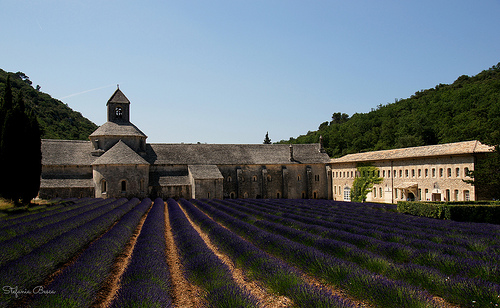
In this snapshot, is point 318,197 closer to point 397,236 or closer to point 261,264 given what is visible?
point 397,236

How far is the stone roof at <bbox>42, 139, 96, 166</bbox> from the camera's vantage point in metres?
36.2

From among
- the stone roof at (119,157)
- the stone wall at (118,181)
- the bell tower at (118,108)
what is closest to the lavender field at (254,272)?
the stone wall at (118,181)

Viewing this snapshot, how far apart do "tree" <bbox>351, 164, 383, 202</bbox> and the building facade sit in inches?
18.5

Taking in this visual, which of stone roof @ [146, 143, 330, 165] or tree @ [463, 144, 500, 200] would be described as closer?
tree @ [463, 144, 500, 200]

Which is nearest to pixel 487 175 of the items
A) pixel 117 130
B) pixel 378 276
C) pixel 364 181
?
pixel 364 181

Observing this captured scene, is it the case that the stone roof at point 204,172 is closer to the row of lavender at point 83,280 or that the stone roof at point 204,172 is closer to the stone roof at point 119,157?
the stone roof at point 119,157

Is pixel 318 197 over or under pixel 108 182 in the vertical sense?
under

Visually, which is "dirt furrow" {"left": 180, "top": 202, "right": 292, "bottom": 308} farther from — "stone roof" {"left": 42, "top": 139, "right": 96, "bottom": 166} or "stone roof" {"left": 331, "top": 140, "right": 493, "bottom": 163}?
"stone roof" {"left": 42, "top": 139, "right": 96, "bottom": 166}

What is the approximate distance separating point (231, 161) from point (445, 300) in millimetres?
36018

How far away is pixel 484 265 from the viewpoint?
7211mm

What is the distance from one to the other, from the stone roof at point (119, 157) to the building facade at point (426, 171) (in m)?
25.0

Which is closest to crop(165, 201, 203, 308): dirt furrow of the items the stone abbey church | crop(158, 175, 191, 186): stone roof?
the stone abbey church

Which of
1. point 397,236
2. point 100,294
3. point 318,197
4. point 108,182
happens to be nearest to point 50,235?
point 100,294

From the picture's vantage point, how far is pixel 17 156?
23.9 meters
